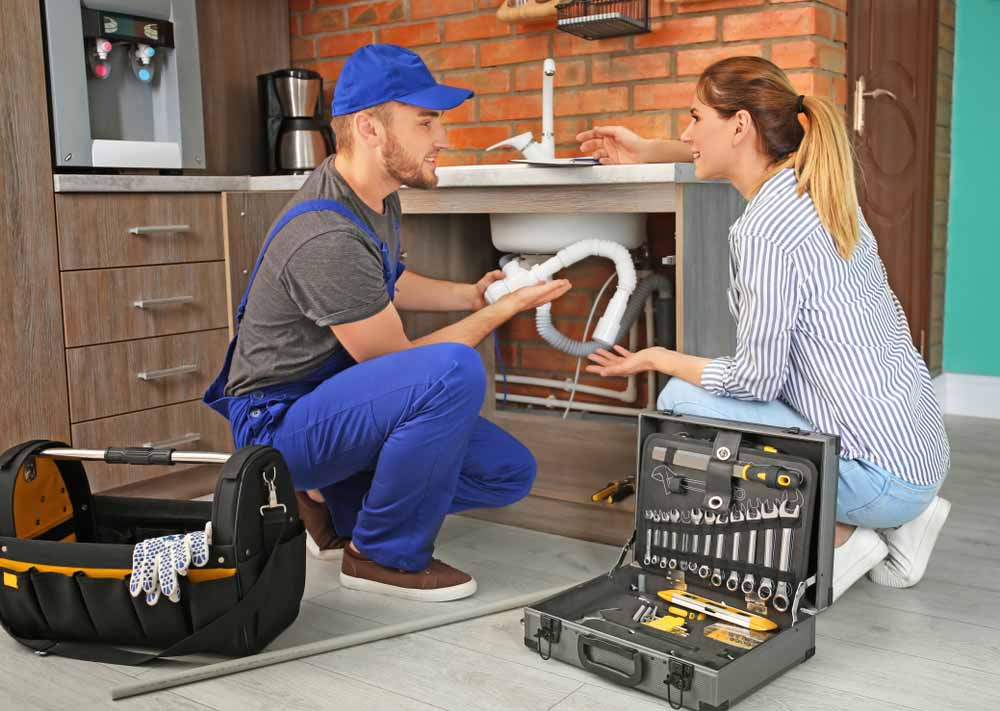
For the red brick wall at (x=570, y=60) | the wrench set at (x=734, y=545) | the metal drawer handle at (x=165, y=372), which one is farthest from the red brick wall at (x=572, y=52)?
the wrench set at (x=734, y=545)

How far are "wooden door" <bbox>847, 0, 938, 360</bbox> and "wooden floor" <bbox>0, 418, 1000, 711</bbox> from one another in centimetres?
135

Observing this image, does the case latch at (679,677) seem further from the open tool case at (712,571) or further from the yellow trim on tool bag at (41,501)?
the yellow trim on tool bag at (41,501)

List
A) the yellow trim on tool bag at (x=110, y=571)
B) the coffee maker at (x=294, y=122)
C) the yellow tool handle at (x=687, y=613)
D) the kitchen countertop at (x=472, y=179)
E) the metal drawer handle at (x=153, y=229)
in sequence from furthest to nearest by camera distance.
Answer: the coffee maker at (x=294, y=122), the metal drawer handle at (x=153, y=229), the kitchen countertop at (x=472, y=179), the yellow tool handle at (x=687, y=613), the yellow trim on tool bag at (x=110, y=571)

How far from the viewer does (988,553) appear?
2.28 meters

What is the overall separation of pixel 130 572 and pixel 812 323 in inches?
48.7

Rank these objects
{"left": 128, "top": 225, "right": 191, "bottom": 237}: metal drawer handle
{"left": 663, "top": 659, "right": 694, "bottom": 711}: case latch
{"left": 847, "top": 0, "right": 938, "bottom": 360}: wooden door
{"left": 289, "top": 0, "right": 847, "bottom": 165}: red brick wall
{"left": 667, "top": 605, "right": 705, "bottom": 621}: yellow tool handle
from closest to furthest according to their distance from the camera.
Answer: {"left": 663, "top": 659, "right": 694, "bottom": 711}: case latch, {"left": 667, "top": 605, "right": 705, "bottom": 621}: yellow tool handle, {"left": 289, "top": 0, "right": 847, "bottom": 165}: red brick wall, {"left": 128, "top": 225, "right": 191, "bottom": 237}: metal drawer handle, {"left": 847, "top": 0, "right": 938, "bottom": 360}: wooden door

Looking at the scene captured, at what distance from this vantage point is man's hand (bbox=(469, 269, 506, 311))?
2.38 m

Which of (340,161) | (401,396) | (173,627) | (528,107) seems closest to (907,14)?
(528,107)

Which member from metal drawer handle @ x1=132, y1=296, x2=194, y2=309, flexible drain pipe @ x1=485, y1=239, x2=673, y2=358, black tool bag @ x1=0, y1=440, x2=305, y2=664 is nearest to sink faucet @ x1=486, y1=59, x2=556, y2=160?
flexible drain pipe @ x1=485, y1=239, x2=673, y2=358

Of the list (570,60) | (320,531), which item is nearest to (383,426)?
(320,531)

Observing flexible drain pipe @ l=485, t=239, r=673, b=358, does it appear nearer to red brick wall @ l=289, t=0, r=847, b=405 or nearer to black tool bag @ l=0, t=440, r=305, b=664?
red brick wall @ l=289, t=0, r=847, b=405

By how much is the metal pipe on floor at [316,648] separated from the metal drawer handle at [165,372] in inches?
45.0

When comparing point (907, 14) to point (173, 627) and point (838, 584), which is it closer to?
point (838, 584)

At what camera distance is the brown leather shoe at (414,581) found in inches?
80.8
